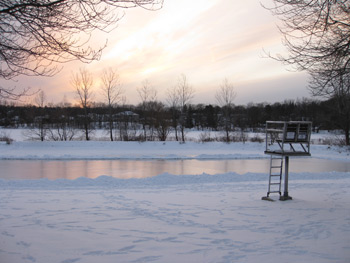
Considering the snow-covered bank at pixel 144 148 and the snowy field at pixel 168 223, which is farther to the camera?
the snow-covered bank at pixel 144 148

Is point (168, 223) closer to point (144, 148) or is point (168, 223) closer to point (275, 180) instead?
point (275, 180)

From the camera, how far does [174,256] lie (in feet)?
15.7

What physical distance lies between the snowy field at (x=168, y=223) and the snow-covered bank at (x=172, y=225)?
0.02m

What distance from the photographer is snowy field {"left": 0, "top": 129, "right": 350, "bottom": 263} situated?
489 cm

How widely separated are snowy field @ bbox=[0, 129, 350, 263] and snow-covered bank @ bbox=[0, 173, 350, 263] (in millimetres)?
17

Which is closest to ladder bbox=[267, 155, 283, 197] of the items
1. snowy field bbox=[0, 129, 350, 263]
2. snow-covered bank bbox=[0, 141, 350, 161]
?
snowy field bbox=[0, 129, 350, 263]

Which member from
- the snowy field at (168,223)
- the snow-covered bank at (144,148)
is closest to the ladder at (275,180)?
the snowy field at (168,223)

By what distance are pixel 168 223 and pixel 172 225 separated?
165mm

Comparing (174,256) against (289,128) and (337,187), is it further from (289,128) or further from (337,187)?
(337,187)

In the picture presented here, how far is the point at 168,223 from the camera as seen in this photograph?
6.52 m

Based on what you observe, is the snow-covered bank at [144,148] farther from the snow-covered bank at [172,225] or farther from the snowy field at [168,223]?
the snow-covered bank at [172,225]

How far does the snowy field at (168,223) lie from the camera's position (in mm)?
4887

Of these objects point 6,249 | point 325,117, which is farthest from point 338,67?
point 325,117

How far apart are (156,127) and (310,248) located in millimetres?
32706
